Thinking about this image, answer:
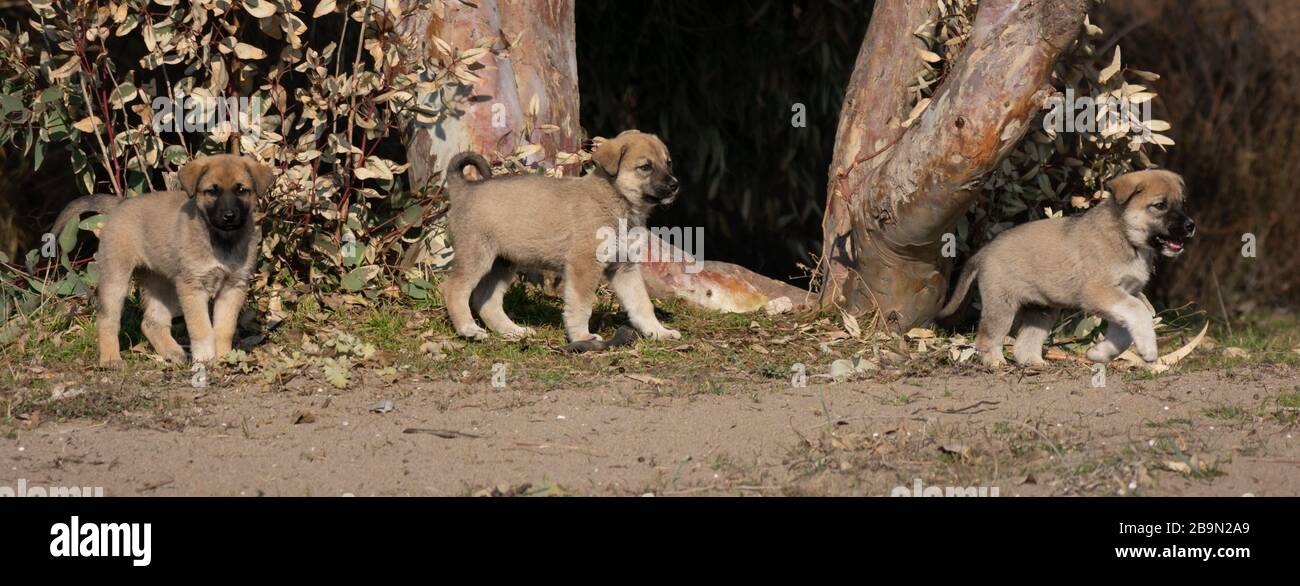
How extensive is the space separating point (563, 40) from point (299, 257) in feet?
7.22

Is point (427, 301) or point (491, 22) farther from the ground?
point (491, 22)

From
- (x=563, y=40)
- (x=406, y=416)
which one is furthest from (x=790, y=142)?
(x=406, y=416)

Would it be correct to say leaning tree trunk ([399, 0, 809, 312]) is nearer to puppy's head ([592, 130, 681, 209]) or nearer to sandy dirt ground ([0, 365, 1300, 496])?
puppy's head ([592, 130, 681, 209])

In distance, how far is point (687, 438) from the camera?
19.0 ft

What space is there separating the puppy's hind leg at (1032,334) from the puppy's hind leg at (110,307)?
4.60 metres

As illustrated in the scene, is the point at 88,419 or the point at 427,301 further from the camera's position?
the point at 427,301

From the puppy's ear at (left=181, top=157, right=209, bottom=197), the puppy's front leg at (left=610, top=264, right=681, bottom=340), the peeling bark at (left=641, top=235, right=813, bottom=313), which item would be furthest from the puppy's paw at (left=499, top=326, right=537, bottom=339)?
the puppy's ear at (left=181, top=157, right=209, bottom=197)

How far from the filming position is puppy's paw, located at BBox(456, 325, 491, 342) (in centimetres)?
794

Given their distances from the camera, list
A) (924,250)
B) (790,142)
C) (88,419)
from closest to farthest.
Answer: (88,419) → (924,250) → (790,142)

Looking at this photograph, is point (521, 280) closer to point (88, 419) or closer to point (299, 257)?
point (299, 257)

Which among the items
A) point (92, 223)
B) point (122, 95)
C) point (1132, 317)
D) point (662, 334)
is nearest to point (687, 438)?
point (662, 334)

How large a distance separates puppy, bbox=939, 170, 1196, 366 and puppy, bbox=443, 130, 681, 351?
176cm

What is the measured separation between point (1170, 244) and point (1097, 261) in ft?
1.17

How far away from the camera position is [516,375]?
23.3ft
